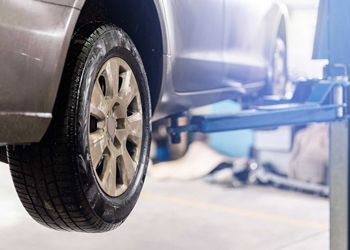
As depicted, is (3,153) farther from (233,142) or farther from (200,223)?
(233,142)

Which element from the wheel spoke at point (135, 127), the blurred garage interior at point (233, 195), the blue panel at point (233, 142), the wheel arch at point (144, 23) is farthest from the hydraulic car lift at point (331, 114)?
the blue panel at point (233, 142)

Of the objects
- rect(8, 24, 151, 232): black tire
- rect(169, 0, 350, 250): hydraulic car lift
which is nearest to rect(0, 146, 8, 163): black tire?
rect(8, 24, 151, 232): black tire

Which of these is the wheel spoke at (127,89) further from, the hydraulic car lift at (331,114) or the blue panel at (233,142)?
the blue panel at (233,142)

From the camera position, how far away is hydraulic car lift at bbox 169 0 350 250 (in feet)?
8.72

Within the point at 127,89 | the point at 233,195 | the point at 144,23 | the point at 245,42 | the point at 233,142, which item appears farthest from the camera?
the point at 233,142

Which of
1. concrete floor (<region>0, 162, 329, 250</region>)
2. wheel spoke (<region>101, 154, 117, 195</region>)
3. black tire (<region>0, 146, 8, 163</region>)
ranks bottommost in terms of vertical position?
concrete floor (<region>0, 162, 329, 250</region>)

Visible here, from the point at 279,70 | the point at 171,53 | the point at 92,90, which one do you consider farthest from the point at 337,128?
the point at 92,90

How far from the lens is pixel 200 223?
4.41 metres

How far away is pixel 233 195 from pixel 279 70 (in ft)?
7.09

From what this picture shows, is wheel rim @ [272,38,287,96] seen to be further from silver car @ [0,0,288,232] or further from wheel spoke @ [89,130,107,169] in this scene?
wheel spoke @ [89,130,107,169]

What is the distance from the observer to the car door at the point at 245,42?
251cm

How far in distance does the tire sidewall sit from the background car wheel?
1.65 metres

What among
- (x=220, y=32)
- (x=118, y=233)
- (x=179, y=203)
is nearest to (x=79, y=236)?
(x=118, y=233)

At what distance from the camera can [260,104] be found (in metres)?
3.35
